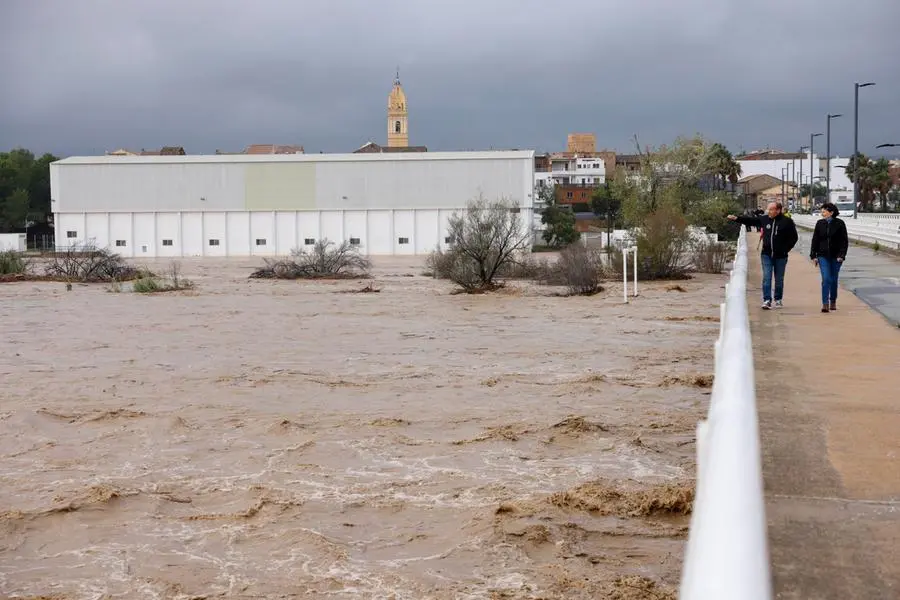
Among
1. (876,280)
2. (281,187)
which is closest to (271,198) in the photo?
(281,187)

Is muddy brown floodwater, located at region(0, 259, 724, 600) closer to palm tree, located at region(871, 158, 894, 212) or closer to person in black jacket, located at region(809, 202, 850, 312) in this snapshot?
person in black jacket, located at region(809, 202, 850, 312)

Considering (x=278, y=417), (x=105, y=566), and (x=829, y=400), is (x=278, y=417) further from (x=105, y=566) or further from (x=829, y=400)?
(x=829, y=400)

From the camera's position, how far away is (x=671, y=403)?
1392 cm

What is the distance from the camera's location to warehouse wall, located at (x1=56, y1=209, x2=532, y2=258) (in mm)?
77625

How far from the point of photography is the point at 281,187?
78.9 meters

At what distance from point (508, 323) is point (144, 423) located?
14.1 meters

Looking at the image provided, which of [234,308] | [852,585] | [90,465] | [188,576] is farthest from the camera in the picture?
[234,308]

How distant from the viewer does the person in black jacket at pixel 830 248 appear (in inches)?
662

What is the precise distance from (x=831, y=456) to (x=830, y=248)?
9697 millimetres

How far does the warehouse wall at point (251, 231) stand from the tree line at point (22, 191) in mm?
19282

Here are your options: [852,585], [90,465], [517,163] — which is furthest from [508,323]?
[517,163]

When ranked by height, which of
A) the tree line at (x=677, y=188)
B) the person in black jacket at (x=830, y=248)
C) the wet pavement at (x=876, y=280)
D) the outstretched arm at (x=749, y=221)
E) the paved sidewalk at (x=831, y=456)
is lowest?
the paved sidewalk at (x=831, y=456)

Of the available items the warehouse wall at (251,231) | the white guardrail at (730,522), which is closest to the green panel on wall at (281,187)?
the warehouse wall at (251,231)

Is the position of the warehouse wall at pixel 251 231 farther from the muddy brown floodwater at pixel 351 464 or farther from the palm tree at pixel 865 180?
the palm tree at pixel 865 180
